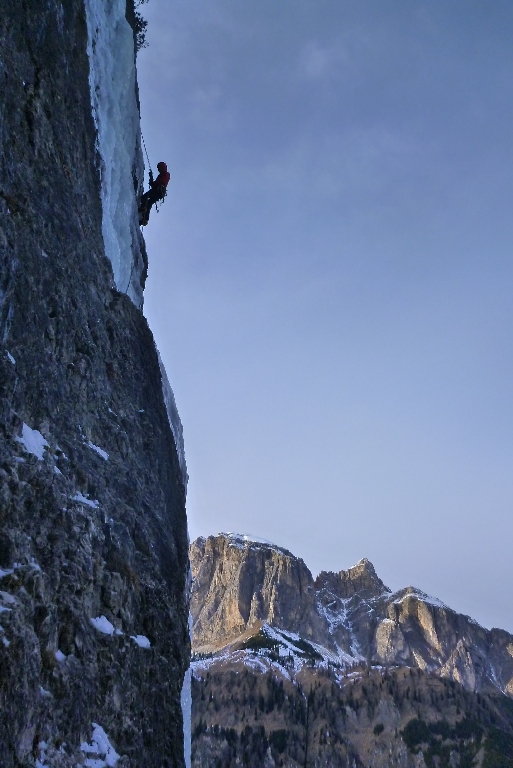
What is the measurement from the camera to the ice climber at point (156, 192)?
27828 millimetres

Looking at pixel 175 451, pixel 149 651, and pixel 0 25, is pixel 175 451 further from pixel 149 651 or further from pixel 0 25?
pixel 0 25

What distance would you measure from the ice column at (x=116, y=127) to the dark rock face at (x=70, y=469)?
4.15 ft

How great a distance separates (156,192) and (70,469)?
18210mm

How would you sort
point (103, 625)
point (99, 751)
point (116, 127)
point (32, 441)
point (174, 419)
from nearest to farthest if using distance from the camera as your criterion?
point (99, 751) → point (32, 441) → point (103, 625) → point (116, 127) → point (174, 419)

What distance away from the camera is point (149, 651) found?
599 inches

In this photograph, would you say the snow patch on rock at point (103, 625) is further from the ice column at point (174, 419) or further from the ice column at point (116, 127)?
the ice column at point (116, 127)

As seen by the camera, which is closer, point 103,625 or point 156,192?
point 103,625

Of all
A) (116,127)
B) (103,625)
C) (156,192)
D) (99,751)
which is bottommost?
(99,751)

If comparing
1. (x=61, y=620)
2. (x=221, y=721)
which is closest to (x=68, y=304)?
(x=61, y=620)

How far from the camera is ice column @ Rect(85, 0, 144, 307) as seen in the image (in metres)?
21.6

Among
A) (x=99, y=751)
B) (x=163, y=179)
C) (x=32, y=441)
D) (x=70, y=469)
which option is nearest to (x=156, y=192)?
(x=163, y=179)

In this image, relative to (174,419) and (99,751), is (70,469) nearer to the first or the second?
(99,751)

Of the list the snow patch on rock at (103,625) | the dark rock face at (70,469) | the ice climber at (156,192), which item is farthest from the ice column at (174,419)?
the snow patch on rock at (103,625)

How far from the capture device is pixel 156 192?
28.0m
